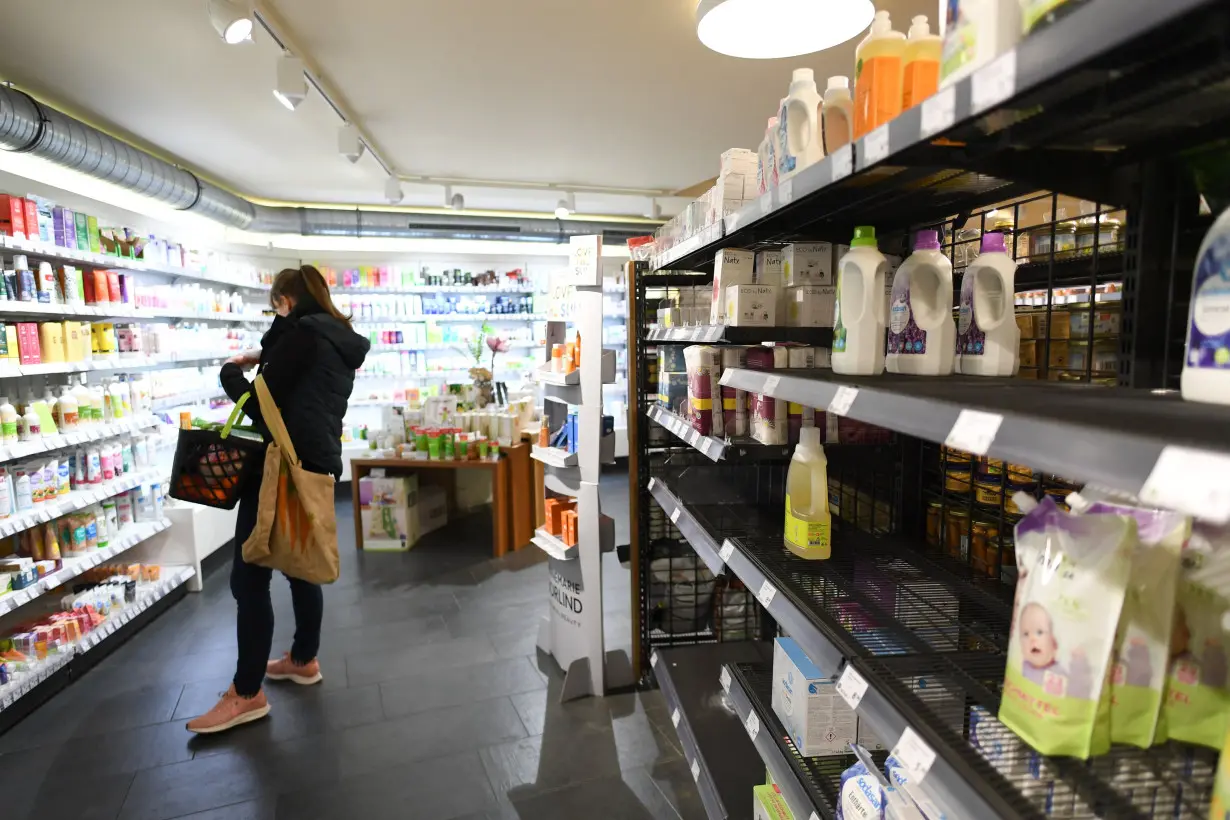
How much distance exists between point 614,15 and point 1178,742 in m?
3.23

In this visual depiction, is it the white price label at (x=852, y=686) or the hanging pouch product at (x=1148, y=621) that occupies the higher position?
the hanging pouch product at (x=1148, y=621)

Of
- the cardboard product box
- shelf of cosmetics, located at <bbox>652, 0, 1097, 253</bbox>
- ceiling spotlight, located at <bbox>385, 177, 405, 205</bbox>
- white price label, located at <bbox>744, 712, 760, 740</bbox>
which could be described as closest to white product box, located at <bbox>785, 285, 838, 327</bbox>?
shelf of cosmetics, located at <bbox>652, 0, 1097, 253</bbox>

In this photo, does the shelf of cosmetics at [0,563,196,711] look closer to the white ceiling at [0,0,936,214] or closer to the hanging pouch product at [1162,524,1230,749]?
the white ceiling at [0,0,936,214]

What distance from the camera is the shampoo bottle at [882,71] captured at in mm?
1276

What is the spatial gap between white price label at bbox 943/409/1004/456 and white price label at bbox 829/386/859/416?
0.93ft

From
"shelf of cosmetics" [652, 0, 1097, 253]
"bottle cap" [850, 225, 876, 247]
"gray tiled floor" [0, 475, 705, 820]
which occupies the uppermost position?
"shelf of cosmetics" [652, 0, 1097, 253]

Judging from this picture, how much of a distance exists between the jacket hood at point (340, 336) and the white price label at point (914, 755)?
2.63 m

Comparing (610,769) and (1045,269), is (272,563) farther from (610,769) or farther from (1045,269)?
(1045,269)

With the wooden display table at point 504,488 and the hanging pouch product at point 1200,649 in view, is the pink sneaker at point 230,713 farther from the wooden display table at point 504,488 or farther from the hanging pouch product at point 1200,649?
the hanging pouch product at point 1200,649

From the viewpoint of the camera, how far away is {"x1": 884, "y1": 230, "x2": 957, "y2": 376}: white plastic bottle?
58.1 inches

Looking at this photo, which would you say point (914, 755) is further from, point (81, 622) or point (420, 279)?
point (420, 279)

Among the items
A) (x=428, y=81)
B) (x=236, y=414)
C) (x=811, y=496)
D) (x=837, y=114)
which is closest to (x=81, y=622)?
(x=236, y=414)

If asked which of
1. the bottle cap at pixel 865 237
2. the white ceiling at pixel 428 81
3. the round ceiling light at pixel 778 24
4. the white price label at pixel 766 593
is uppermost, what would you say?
the white ceiling at pixel 428 81

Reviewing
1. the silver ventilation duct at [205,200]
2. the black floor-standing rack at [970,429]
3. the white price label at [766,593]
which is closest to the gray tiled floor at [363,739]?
the black floor-standing rack at [970,429]
